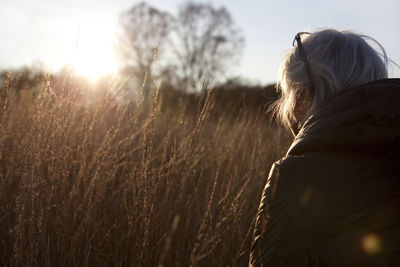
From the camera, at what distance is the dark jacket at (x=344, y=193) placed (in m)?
1.00

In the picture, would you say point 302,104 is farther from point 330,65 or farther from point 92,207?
point 92,207

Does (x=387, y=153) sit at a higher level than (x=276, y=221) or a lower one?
higher

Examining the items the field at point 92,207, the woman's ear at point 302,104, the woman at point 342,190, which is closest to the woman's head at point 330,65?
the woman's ear at point 302,104

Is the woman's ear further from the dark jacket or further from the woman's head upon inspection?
the dark jacket

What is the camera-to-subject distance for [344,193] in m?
1.02

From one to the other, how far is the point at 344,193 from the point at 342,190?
1cm

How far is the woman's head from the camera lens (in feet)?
4.23

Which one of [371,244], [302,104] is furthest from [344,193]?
[302,104]

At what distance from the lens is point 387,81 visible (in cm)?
111

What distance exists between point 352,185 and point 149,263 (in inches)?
41.8

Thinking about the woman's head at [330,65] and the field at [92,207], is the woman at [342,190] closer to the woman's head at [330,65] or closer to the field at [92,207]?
the woman's head at [330,65]

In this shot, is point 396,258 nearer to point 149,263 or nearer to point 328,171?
point 328,171

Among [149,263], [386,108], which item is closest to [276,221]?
[386,108]

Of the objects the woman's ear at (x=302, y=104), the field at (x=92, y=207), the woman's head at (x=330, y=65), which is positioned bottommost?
the field at (x=92, y=207)
